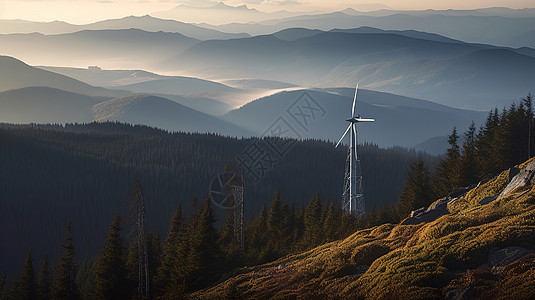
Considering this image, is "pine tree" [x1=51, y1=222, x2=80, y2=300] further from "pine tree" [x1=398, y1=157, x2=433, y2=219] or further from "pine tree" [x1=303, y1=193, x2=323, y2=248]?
"pine tree" [x1=398, y1=157, x2=433, y2=219]

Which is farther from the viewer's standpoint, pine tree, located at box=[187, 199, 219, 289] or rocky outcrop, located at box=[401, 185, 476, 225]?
pine tree, located at box=[187, 199, 219, 289]

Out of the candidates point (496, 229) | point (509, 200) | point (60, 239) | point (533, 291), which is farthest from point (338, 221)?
point (60, 239)

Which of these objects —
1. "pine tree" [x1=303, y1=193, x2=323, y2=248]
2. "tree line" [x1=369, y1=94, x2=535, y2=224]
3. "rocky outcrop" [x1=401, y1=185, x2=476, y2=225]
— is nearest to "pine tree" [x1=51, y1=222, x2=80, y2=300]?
"pine tree" [x1=303, y1=193, x2=323, y2=248]

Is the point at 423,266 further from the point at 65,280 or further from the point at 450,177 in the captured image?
the point at 450,177

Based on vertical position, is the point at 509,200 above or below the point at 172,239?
above

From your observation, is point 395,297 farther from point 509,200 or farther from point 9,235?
point 9,235

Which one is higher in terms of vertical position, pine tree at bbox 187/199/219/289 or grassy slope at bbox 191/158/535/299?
grassy slope at bbox 191/158/535/299
